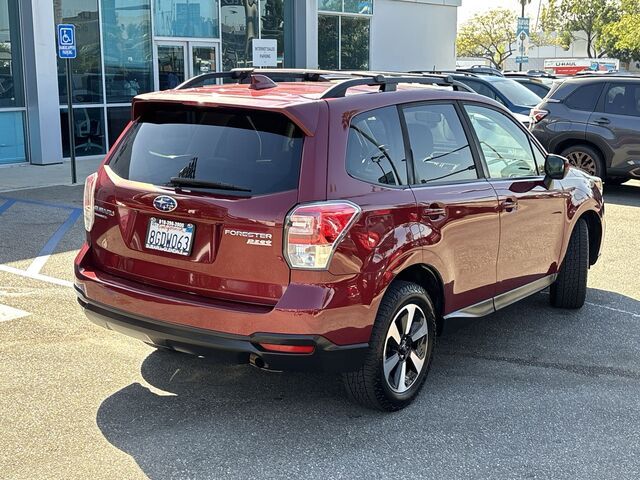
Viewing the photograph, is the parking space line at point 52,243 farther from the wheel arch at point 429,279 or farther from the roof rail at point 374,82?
the wheel arch at point 429,279

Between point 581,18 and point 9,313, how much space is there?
266ft

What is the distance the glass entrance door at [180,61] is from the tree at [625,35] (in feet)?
155

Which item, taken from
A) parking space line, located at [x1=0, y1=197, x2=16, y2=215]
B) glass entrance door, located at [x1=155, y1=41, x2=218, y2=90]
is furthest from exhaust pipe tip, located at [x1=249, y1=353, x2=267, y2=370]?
glass entrance door, located at [x1=155, y1=41, x2=218, y2=90]

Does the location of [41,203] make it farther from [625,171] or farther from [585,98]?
[625,171]

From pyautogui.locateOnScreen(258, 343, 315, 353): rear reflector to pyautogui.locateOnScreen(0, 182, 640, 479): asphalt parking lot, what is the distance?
0.49 metres

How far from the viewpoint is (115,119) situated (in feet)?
54.0

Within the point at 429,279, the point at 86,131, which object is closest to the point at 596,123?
the point at 429,279

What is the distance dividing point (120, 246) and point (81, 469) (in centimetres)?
118

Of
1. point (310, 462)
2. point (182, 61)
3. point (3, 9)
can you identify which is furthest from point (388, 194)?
point (182, 61)

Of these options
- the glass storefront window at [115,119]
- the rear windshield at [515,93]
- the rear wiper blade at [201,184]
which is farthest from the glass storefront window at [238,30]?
the rear wiper blade at [201,184]

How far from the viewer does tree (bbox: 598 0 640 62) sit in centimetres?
5834

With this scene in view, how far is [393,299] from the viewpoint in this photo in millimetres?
4082

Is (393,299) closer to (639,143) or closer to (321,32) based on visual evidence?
(639,143)

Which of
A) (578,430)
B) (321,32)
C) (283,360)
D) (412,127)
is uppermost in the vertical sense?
(321,32)
